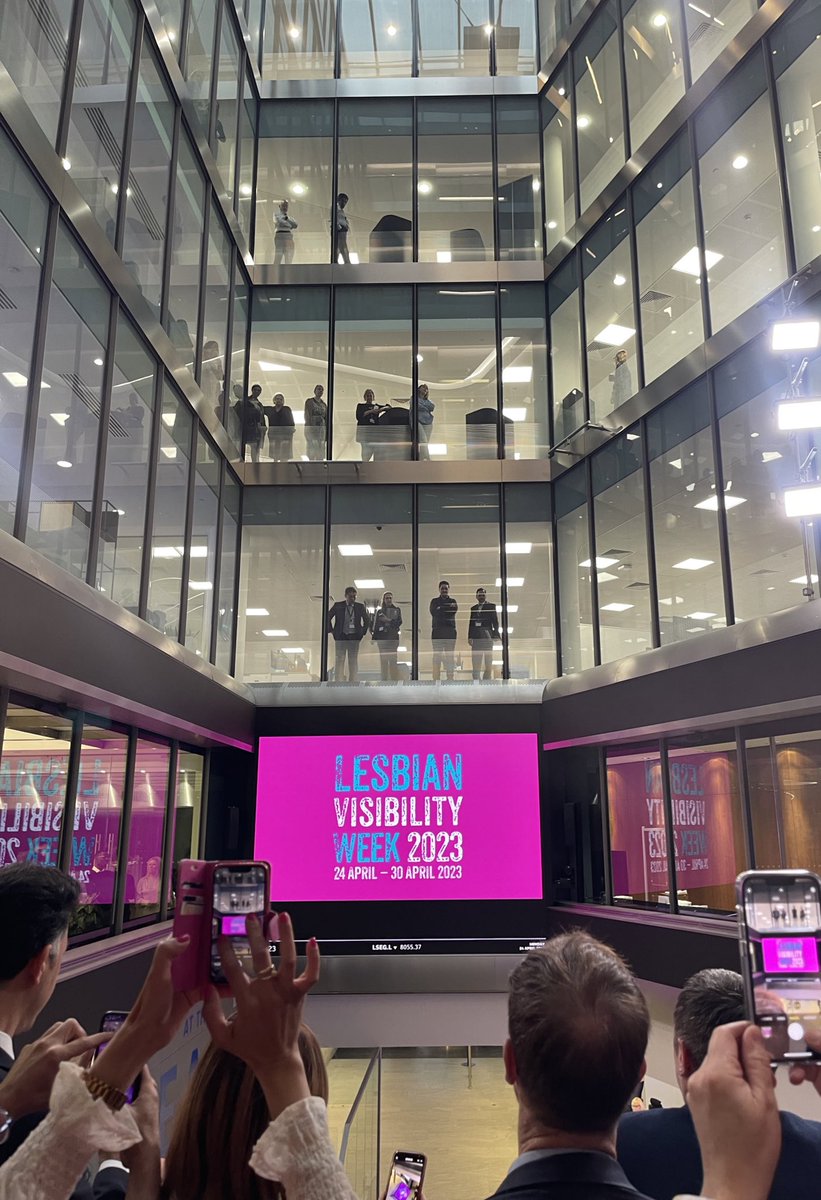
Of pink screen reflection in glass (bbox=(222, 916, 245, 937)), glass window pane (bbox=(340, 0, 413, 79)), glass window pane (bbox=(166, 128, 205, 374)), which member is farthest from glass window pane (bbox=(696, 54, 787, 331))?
pink screen reflection in glass (bbox=(222, 916, 245, 937))

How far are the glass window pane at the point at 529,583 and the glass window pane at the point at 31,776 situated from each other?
23.4 ft

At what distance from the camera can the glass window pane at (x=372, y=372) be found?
14000 mm

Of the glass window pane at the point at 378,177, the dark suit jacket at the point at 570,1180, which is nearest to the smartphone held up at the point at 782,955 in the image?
the dark suit jacket at the point at 570,1180

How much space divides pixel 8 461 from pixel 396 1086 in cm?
1467

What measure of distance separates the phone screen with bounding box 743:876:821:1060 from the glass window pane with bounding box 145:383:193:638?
8.22m

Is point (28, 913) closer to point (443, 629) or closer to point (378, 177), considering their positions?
point (443, 629)

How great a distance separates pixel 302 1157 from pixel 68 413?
707 cm

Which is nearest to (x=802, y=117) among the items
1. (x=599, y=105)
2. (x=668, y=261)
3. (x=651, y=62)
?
(x=668, y=261)

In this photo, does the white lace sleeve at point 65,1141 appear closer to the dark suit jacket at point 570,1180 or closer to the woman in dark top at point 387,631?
the dark suit jacket at point 570,1180

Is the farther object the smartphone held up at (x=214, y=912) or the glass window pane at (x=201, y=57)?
the glass window pane at (x=201, y=57)

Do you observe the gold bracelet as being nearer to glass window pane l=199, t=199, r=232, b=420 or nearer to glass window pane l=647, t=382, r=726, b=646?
glass window pane l=647, t=382, r=726, b=646

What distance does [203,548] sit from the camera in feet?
38.0

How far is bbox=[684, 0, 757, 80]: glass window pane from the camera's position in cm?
945

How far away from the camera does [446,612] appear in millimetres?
13172
